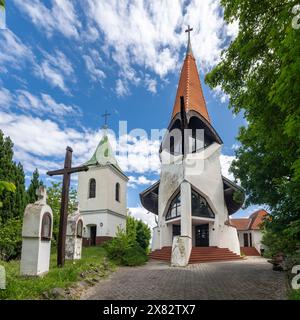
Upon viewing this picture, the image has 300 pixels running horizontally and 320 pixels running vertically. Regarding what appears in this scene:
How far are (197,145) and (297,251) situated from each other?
14.0 meters

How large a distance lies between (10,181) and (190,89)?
15835 mm

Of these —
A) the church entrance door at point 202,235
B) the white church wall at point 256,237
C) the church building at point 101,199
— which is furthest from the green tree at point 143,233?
the white church wall at point 256,237

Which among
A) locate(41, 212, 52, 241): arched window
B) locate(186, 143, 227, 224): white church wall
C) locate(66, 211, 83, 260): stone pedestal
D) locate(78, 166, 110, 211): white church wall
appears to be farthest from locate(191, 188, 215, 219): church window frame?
locate(41, 212, 52, 241): arched window

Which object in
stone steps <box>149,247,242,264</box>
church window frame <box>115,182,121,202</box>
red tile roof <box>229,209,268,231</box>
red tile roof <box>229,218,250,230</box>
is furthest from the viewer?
red tile roof <box>229,218,250,230</box>

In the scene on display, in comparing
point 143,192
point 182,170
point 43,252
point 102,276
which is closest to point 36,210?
point 43,252

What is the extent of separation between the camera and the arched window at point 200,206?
817 inches

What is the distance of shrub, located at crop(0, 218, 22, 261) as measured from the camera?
1297 centimetres

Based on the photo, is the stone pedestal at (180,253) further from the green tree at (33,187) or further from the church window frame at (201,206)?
the green tree at (33,187)

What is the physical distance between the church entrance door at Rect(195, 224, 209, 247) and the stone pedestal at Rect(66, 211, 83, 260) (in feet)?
36.1

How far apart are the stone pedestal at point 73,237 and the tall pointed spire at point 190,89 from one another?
12204 mm

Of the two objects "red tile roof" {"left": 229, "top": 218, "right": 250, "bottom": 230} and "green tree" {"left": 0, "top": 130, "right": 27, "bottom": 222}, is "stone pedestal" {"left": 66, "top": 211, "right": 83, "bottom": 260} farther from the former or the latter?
"red tile roof" {"left": 229, "top": 218, "right": 250, "bottom": 230}
